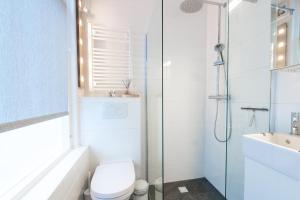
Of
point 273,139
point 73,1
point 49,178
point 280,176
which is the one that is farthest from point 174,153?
point 73,1

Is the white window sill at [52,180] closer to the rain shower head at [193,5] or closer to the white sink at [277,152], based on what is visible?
the white sink at [277,152]

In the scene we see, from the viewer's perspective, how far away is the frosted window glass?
726 mm

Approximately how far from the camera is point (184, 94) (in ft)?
7.14

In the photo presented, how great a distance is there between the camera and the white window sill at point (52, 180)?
2.70ft

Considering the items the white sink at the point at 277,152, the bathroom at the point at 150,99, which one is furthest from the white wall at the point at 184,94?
the white sink at the point at 277,152

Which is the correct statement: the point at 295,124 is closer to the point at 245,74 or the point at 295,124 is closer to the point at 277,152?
the point at 277,152

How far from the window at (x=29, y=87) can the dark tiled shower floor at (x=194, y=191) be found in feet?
4.62

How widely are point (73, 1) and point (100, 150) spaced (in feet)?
5.33

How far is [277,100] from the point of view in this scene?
129 cm

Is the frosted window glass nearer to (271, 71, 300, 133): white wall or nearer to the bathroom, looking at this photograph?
the bathroom

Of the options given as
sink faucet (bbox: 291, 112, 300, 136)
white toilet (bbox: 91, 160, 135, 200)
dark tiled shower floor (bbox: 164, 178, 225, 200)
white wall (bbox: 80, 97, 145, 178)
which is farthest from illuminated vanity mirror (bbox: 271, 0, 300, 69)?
dark tiled shower floor (bbox: 164, 178, 225, 200)

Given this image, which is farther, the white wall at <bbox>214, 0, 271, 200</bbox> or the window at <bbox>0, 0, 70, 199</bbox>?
the white wall at <bbox>214, 0, 271, 200</bbox>

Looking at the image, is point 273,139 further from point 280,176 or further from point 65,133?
point 65,133

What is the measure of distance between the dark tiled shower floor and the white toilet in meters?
0.77
